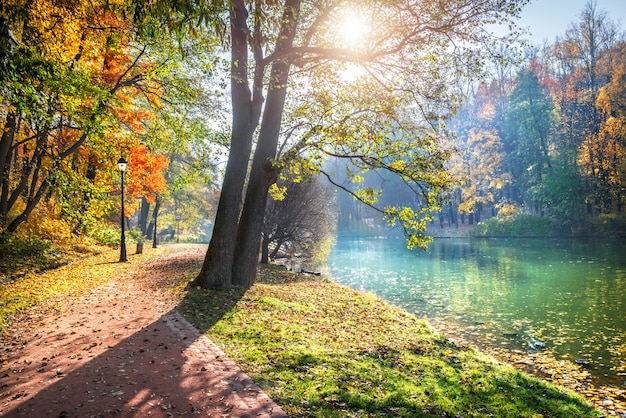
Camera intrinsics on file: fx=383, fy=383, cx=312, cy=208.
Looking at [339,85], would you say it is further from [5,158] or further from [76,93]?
[5,158]

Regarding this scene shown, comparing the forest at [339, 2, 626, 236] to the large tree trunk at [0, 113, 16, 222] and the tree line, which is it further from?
the large tree trunk at [0, 113, 16, 222]

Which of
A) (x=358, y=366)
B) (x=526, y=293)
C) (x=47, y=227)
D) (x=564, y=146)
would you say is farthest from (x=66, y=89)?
(x=564, y=146)

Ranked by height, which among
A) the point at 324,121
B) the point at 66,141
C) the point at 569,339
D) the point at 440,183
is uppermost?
the point at 66,141

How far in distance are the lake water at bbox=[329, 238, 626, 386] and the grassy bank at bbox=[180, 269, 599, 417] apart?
2.78 metres

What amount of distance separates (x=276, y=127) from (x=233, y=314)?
220 inches

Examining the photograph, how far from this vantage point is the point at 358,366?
6406 millimetres

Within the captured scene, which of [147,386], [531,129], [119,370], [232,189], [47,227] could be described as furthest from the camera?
[531,129]

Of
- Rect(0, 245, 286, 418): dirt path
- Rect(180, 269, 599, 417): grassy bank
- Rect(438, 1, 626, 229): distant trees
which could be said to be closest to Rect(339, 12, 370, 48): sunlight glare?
Rect(180, 269, 599, 417): grassy bank

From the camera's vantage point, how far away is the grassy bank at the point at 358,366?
5152 millimetres

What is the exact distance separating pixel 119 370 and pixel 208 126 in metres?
10.6

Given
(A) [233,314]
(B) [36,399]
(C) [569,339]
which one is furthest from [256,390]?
(C) [569,339]

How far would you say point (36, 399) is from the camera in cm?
488

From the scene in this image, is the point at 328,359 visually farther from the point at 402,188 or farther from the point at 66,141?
the point at 402,188

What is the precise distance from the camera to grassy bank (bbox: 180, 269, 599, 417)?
5.15 meters
